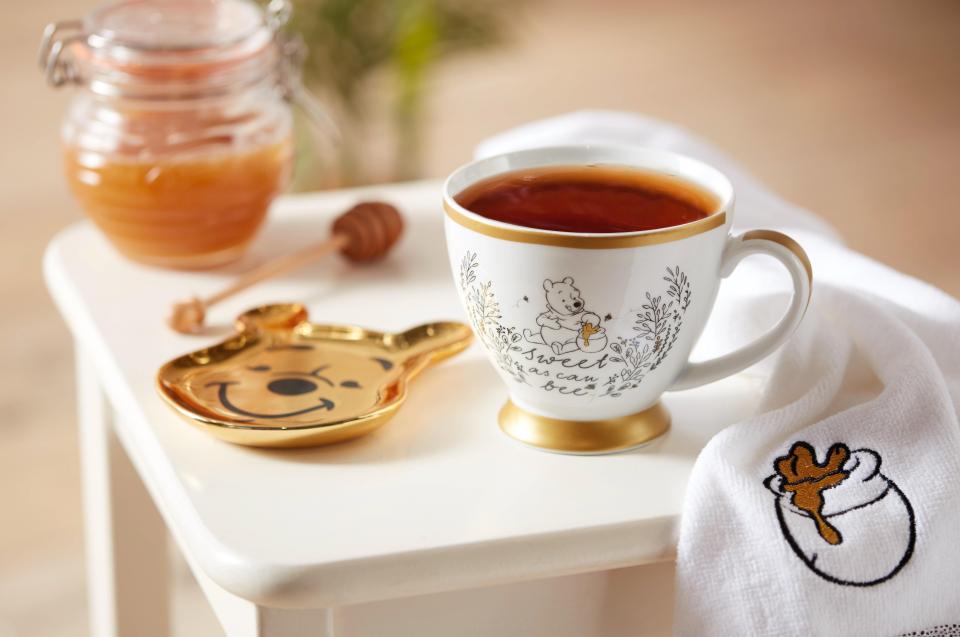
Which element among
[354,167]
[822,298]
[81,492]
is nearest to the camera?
[822,298]

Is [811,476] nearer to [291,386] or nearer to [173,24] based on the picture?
[291,386]

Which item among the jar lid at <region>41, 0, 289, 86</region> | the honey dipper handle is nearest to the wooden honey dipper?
the honey dipper handle

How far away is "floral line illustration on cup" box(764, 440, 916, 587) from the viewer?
0.53 m

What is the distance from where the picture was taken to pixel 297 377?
0.65 metres

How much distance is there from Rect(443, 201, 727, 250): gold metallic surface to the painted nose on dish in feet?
0.50

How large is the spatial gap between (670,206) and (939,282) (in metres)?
1.69

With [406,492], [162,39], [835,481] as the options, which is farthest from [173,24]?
[835,481]

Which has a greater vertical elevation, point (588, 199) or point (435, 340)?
point (588, 199)

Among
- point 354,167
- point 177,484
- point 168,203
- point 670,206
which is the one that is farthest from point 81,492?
point 670,206

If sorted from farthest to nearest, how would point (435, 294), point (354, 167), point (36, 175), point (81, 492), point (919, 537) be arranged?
point (36, 175)
point (354, 167)
point (81, 492)
point (435, 294)
point (919, 537)

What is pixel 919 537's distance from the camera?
0.54m

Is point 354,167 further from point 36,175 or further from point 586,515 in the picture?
point 586,515

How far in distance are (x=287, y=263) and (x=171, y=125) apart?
4.7 inches

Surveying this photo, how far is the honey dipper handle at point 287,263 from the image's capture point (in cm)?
78
